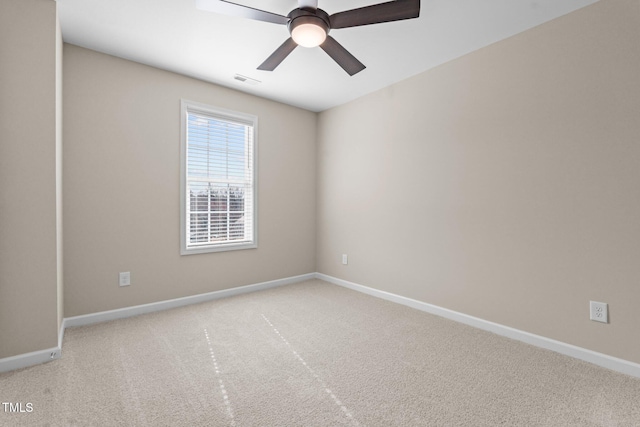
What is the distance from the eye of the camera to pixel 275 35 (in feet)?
8.27

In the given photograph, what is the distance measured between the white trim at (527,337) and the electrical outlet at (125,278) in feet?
8.84

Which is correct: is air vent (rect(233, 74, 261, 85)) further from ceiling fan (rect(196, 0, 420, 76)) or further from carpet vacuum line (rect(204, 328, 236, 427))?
carpet vacuum line (rect(204, 328, 236, 427))

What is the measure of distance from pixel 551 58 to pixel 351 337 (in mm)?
2717

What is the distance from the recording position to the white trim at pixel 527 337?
1.98 meters

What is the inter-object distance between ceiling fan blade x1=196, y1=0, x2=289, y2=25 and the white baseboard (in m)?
2.56

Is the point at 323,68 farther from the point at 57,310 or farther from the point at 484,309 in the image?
the point at 57,310

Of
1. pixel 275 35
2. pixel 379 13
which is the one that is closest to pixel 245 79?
pixel 275 35

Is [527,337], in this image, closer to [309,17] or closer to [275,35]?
[309,17]

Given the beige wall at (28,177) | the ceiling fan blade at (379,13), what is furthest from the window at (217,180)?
the ceiling fan blade at (379,13)

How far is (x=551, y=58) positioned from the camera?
2.29m

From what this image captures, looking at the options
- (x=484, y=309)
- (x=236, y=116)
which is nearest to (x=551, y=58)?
(x=484, y=309)

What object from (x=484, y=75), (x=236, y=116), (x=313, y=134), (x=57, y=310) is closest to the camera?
(x=57, y=310)

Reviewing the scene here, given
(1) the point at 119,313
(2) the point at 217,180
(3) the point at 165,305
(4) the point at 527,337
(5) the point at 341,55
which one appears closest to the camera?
(5) the point at 341,55

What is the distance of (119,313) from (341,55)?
3089 mm
